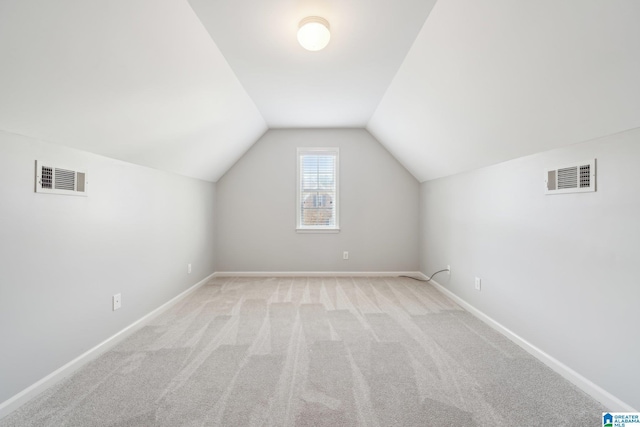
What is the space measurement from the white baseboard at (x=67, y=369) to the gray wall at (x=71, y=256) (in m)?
0.03

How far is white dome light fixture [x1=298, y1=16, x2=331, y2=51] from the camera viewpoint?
1895 millimetres

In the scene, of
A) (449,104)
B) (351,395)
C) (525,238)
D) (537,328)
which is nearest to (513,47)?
(449,104)

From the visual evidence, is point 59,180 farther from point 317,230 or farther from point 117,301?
point 317,230

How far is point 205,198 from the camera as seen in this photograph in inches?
167

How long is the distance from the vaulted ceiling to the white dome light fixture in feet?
0.15

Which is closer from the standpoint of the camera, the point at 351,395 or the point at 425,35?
the point at 351,395

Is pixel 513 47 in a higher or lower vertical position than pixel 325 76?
lower

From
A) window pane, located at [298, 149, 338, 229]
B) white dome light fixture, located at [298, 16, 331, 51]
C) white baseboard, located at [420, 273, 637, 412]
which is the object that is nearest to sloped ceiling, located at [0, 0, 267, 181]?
white dome light fixture, located at [298, 16, 331, 51]

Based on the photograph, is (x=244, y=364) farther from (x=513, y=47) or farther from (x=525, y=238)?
(x=513, y=47)

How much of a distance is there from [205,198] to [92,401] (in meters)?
2.94

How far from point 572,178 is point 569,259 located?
542 millimetres

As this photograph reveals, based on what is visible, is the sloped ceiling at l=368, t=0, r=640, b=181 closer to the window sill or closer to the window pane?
the window pane

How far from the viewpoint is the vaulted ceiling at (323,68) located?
1.35 meters

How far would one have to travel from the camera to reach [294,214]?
4.59m
